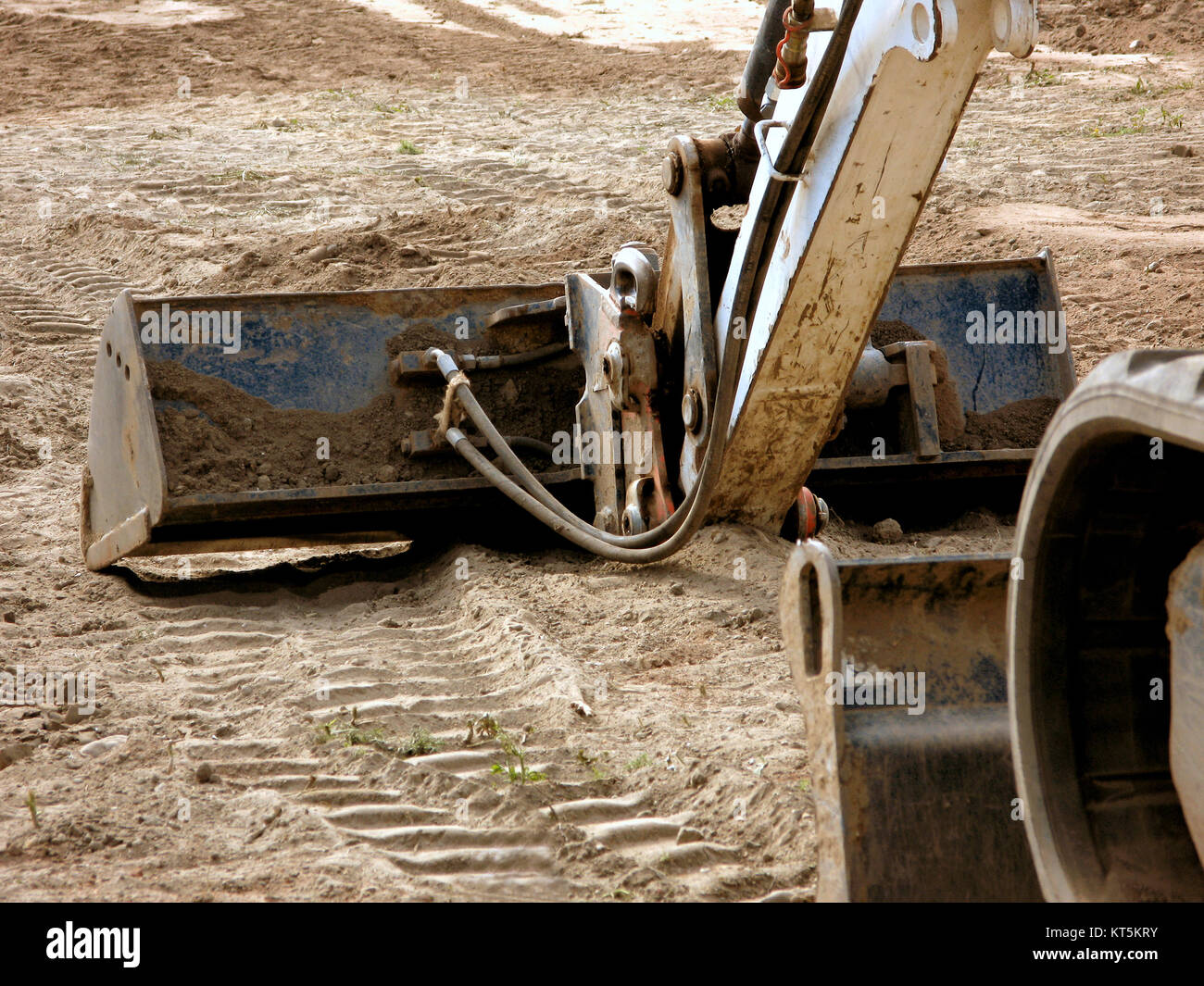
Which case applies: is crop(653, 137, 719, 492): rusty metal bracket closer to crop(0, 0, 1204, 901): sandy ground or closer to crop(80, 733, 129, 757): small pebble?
crop(0, 0, 1204, 901): sandy ground

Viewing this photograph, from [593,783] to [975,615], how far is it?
0.95 m

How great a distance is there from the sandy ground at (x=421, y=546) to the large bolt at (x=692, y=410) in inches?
16.0

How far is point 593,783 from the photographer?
2727 mm

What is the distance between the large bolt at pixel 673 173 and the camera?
3.58 metres

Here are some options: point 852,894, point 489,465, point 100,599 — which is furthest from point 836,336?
point 100,599

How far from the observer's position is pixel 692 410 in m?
3.63

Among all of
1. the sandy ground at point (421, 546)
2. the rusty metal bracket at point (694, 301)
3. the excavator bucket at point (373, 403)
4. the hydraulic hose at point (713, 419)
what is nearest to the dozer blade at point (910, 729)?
the sandy ground at point (421, 546)

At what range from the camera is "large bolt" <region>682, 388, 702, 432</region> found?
362 cm

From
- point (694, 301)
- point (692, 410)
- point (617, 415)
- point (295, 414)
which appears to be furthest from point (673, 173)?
point (295, 414)

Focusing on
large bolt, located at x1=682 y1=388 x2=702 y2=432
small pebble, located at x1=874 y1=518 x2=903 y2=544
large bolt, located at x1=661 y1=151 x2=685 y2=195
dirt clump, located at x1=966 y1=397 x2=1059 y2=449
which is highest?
large bolt, located at x1=661 y1=151 x2=685 y2=195

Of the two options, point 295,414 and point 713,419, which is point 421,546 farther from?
point 713,419

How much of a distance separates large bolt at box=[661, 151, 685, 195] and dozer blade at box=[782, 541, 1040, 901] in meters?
1.79

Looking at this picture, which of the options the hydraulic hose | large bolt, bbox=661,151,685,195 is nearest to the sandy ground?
the hydraulic hose

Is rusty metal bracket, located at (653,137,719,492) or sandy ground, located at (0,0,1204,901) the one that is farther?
Result: rusty metal bracket, located at (653,137,719,492)
